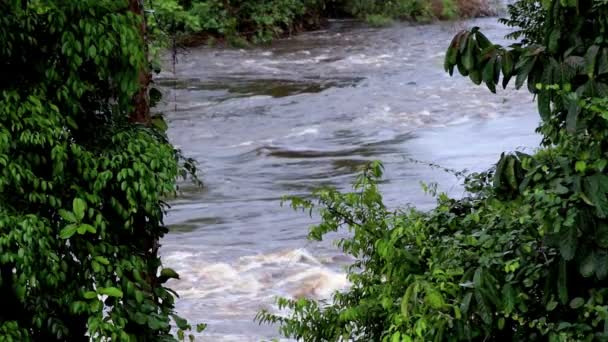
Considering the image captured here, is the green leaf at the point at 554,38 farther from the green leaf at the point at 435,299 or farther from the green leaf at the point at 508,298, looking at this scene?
the green leaf at the point at 435,299

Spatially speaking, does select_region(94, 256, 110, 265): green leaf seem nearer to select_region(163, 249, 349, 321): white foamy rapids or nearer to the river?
the river

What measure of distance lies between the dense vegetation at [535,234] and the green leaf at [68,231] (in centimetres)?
167

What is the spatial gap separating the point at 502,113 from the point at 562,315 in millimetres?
15308

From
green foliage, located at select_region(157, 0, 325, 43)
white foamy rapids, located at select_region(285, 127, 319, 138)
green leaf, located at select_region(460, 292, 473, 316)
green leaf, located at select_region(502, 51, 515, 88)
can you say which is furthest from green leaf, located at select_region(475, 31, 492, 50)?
green foliage, located at select_region(157, 0, 325, 43)

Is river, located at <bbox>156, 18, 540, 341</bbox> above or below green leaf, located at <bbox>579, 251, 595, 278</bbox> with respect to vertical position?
below

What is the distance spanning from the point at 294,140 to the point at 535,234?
13356 millimetres

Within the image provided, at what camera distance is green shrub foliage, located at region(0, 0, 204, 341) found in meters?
5.04

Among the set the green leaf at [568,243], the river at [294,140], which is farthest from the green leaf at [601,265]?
the river at [294,140]

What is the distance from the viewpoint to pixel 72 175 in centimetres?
532

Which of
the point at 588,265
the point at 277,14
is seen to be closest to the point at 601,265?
the point at 588,265

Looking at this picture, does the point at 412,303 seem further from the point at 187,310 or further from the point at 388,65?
the point at 388,65

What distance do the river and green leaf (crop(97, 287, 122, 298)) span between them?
475 cm

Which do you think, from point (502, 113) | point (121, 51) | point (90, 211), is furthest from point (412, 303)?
point (502, 113)

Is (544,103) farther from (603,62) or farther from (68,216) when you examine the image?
(68,216)
